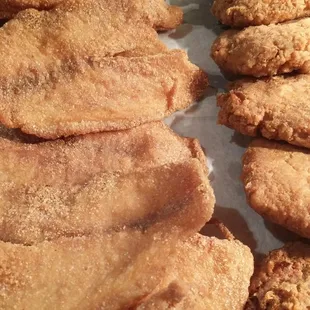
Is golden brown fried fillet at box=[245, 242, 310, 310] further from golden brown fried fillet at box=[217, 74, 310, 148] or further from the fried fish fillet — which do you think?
the fried fish fillet

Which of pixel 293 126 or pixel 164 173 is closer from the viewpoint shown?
pixel 164 173

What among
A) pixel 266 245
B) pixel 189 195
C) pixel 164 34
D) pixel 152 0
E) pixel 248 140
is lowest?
pixel 266 245

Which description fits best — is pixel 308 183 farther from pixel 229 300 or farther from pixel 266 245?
pixel 229 300

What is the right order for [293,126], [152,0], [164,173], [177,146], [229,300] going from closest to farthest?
[229,300] < [164,173] < [293,126] < [177,146] < [152,0]

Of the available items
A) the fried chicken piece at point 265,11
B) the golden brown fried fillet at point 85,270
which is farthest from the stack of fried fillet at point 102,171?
the fried chicken piece at point 265,11

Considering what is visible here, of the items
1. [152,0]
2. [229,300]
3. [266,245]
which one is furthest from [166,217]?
[152,0]

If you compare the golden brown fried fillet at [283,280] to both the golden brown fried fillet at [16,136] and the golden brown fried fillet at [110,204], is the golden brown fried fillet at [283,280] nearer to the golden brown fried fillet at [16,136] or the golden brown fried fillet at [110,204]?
the golden brown fried fillet at [110,204]
